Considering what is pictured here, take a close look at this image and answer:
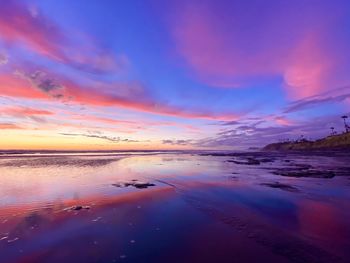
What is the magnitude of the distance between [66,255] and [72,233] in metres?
1.89

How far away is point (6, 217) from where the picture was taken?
10.6 meters

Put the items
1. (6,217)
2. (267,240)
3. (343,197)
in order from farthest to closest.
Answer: (343,197) < (6,217) < (267,240)

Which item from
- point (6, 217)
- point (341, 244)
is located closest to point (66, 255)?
point (6, 217)

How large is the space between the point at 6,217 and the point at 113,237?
5.48 metres

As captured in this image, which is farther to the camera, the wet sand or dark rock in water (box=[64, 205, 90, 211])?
dark rock in water (box=[64, 205, 90, 211])

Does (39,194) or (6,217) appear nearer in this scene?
(6,217)

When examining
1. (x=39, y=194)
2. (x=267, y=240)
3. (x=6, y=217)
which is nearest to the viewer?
(x=267, y=240)

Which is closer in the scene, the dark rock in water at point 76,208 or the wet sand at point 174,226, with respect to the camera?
the wet sand at point 174,226

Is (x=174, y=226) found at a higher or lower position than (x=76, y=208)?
lower

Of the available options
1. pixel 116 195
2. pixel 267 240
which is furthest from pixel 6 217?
pixel 267 240

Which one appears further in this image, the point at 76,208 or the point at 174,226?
the point at 76,208

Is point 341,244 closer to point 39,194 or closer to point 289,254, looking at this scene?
point 289,254

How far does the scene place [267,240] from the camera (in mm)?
7863

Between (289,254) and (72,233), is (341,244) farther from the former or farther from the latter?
(72,233)
